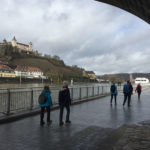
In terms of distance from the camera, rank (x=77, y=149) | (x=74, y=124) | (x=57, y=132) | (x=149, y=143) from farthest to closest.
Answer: (x=74, y=124) → (x=57, y=132) → (x=149, y=143) → (x=77, y=149)

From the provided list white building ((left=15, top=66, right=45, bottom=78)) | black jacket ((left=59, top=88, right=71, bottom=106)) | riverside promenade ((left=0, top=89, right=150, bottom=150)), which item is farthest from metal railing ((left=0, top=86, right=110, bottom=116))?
white building ((left=15, top=66, right=45, bottom=78))

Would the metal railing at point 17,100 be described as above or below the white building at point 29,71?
below

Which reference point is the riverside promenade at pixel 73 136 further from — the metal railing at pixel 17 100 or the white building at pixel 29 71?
the white building at pixel 29 71

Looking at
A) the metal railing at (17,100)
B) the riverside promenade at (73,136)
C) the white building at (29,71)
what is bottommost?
the riverside promenade at (73,136)

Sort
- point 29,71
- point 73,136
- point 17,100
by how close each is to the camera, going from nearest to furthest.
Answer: point 73,136 → point 17,100 → point 29,71

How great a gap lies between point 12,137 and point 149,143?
142 inches

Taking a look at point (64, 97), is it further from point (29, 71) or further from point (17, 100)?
point (29, 71)

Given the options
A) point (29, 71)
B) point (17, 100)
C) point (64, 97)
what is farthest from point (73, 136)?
point (29, 71)

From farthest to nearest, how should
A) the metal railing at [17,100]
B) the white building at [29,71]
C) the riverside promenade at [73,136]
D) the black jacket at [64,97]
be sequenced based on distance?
1. the white building at [29,71]
2. the metal railing at [17,100]
3. the black jacket at [64,97]
4. the riverside promenade at [73,136]

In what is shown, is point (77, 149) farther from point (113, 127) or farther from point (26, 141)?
point (113, 127)

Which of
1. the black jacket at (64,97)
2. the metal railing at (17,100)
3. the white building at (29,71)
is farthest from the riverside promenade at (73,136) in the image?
the white building at (29,71)

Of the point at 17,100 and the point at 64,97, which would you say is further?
the point at 17,100

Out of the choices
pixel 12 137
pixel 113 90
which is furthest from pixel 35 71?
pixel 12 137

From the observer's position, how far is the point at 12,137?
5.58 metres
